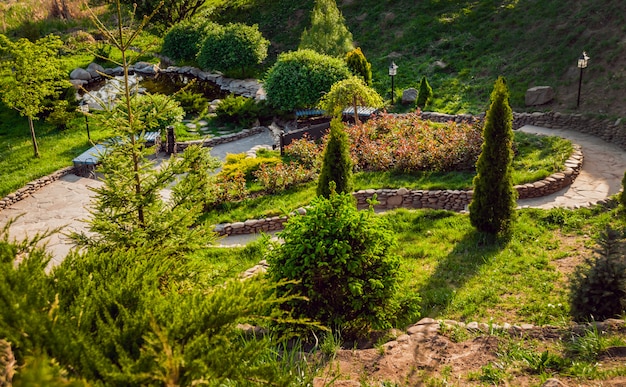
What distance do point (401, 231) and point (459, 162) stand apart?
3.84 m

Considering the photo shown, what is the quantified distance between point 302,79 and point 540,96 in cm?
810

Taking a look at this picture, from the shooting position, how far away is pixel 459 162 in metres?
13.8

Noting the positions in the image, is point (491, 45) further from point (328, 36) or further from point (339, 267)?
point (339, 267)

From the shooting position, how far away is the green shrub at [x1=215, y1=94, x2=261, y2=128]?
20.3 meters

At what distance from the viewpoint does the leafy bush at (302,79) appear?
19.5 meters

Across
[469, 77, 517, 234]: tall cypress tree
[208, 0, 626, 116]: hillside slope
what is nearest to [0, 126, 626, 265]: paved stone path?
[469, 77, 517, 234]: tall cypress tree

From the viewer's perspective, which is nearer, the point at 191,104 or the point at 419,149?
the point at 419,149

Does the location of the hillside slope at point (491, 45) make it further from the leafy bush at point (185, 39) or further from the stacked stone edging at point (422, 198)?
the stacked stone edging at point (422, 198)

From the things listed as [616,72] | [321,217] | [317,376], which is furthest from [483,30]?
[317,376]

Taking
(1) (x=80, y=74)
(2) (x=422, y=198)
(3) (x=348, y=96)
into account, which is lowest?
(2) (x=422, y=198)

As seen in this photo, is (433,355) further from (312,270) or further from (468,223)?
(468,223)

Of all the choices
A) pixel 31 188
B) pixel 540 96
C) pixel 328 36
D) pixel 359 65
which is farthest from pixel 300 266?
pixel 328 36

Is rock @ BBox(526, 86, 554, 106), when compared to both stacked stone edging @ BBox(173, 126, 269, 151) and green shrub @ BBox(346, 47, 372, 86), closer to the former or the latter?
green shrub @ BBox(346, 47, 372, 86)

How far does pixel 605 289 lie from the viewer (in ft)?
22.9
